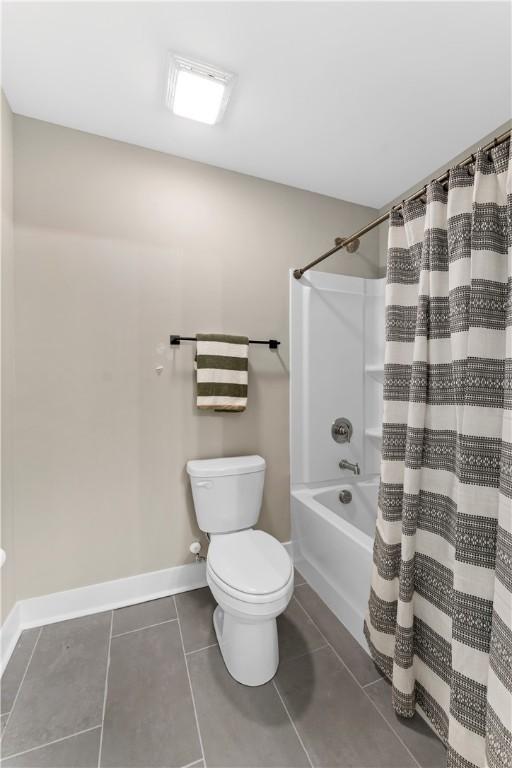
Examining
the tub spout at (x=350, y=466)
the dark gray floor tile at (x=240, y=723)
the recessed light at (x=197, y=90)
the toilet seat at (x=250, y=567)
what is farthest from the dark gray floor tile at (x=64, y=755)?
the recessed light at (x=197, y=90)

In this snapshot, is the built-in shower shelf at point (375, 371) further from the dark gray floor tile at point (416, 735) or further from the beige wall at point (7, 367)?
the beige wall at point (7, 367)

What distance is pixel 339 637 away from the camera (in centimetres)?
151

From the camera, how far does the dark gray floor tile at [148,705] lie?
1036 millimetres

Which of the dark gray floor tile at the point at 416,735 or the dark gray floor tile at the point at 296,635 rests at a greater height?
the dark gray floor tile at the point at 416,735

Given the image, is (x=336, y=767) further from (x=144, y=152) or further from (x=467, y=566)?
(x=144, y=152)

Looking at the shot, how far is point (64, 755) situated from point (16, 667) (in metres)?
0.50

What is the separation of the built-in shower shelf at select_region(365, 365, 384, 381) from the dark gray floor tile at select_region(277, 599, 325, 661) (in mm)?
1532

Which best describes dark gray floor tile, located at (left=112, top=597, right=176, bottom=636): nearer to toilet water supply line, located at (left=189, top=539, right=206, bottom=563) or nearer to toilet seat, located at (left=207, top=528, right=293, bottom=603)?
toilet water supply line, located at (left=189, top=539, right=206, bottom=563)

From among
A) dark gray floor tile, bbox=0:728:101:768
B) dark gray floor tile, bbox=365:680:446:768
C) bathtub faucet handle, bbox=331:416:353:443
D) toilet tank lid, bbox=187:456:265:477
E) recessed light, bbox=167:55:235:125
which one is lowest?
dark gray floor tile, bbox=0:728:101:768

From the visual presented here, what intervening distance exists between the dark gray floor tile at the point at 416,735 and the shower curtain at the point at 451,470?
5 cm

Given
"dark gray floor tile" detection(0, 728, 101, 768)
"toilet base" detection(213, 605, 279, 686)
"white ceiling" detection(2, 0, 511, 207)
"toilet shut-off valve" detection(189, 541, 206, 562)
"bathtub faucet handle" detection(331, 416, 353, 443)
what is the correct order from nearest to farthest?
"dark gray floor tile" detection(0, 728, 101, 768)
"white ceiling" detection(2, 0, 511, 207)
"toilet base" detection(213, 605, 279, 686)
"toilet shut-off valve" detection(189, 541, 206, 562)
"bathtub faucet handle" detection(331, 416, 353, 443)

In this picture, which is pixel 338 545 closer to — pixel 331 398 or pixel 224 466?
pixel 224 466

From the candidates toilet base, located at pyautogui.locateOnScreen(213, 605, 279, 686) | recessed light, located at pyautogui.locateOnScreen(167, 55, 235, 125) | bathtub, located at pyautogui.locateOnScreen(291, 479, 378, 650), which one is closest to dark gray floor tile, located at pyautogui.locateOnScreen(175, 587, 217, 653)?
toilet base, located at pyautogui.locateOnScreen(213, 605, 279, 686)

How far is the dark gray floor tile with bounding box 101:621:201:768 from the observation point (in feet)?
3.40
